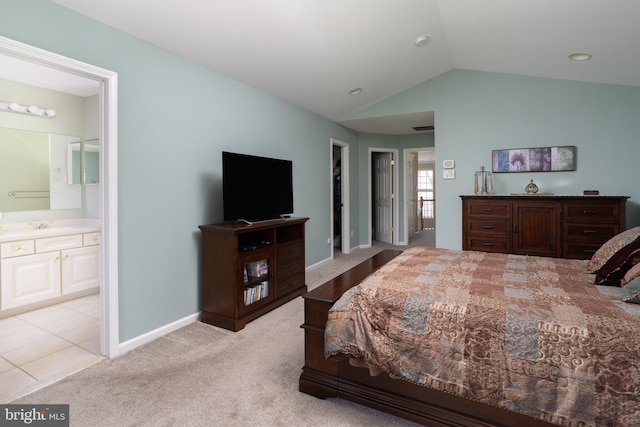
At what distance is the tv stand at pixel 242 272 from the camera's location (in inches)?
113

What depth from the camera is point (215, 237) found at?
296 cm

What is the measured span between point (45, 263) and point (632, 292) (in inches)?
183

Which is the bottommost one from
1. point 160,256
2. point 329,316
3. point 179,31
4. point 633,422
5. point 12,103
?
point 633,422

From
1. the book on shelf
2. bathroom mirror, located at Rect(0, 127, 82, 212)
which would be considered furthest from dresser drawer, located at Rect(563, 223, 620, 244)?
bathroom mirror, located at Rect(0, 127, 82, 212)

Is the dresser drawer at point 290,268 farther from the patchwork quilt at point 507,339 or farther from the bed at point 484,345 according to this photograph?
the patchwork quilt at point 507,339

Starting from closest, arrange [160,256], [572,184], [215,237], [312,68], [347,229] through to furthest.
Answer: [160,256], [215,237], [312,68], [572,184], [347,229]

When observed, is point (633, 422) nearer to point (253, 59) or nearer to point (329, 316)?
point (329, 316)

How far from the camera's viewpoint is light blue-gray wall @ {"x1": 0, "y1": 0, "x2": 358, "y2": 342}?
2.21 metres

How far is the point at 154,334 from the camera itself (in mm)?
2721

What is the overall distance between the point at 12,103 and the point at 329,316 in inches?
157

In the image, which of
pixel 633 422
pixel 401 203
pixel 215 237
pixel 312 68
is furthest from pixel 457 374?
pixel 401 203

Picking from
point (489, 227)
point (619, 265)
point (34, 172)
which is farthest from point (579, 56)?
point (34, 172)

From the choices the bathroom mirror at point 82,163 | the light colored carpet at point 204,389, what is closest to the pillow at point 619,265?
the light colored carpet at point 204,389

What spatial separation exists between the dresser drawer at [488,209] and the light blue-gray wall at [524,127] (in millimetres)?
573
